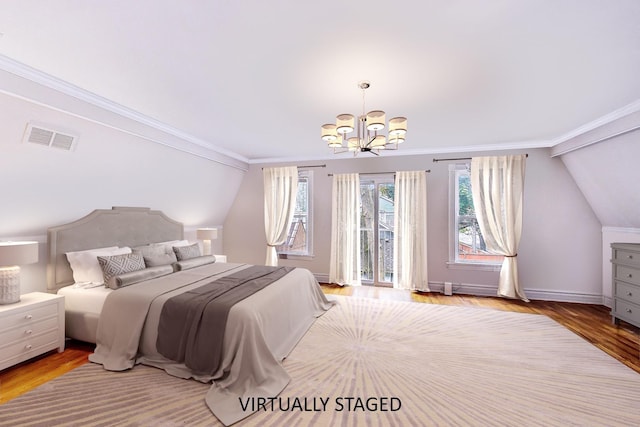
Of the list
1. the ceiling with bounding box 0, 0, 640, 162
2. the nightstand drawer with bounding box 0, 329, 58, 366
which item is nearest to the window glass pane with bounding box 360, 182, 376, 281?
the ceiling with bounding box 0, 0, 640, 162

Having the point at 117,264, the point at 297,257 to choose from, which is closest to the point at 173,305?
the point at 117,264

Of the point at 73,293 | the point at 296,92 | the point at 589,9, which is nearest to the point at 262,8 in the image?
the point at 296,92

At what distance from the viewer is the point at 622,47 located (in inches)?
71.4

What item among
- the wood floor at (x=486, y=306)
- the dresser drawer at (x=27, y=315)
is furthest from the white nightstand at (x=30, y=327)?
the wood floor at (x=486, y=306)

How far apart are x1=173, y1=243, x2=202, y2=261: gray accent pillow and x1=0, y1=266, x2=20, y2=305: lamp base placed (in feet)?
5.12

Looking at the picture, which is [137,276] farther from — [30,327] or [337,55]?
[337,55]

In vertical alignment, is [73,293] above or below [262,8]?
below

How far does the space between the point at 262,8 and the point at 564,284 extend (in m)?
5.42

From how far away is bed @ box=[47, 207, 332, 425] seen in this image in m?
2.03

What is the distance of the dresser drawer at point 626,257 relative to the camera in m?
3.07

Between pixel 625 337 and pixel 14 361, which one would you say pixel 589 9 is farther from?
pixel 14 361

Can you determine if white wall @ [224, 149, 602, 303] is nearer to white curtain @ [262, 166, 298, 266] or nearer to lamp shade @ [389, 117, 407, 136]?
white curtain @ [262, 166, 298, 266]

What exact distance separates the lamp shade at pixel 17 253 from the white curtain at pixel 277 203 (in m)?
3.29

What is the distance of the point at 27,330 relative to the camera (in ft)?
7.55
